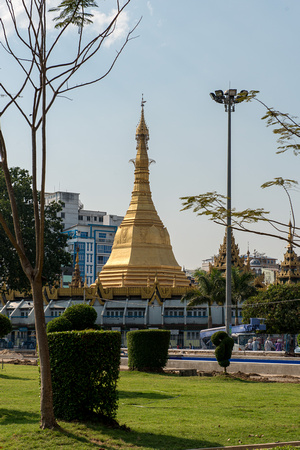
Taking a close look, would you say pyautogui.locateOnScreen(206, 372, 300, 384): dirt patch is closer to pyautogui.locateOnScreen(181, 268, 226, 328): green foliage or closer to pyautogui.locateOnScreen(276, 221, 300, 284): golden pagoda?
pyautogui.locateOnScreen(181, 268, 226, 328): green foliage

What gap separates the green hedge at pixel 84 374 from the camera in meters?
12.3

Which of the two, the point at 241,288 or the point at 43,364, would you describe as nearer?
the point at 43,364

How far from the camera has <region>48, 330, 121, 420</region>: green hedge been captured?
1230cm

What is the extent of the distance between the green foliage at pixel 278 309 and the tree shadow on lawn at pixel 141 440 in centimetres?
3293

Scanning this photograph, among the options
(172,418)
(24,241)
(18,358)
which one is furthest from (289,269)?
Result: (172,418)

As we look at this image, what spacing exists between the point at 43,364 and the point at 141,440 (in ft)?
6.64

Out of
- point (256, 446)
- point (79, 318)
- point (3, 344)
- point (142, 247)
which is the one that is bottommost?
point (256, 446)

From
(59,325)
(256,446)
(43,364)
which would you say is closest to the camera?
(256,446)

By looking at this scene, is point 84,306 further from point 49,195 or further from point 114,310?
point 49,195

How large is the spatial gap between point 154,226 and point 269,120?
54012mm

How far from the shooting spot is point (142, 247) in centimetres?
6369

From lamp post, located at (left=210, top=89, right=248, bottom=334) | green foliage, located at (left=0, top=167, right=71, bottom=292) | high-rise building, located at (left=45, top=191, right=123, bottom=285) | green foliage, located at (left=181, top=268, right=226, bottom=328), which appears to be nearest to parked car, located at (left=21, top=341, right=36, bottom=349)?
green foliage, located at (left=0, top=167, right=71, bottom=292)

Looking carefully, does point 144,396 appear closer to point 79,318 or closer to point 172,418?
point 172,418

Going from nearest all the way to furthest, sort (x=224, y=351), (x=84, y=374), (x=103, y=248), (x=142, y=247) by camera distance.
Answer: (x=84, y=374) < (x=224, y=351) < (x=142, y=247) < (x=103, y=248)
